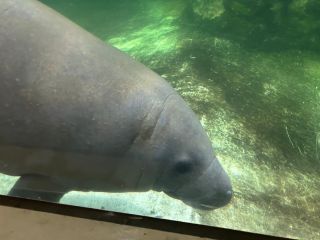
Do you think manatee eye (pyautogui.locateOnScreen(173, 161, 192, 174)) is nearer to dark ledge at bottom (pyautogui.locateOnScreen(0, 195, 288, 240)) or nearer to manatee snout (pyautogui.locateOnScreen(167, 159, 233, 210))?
manatee snout (pyautogui.locateOnScreen(167, 159, 233, 210))

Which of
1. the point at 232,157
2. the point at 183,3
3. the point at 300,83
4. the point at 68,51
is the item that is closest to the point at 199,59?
the point at 300,83

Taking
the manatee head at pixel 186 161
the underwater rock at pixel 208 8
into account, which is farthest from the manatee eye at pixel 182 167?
the underwater rock at pixel 208 8

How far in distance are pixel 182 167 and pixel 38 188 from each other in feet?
3.46

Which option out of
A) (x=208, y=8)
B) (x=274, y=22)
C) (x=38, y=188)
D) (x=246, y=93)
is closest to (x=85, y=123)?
(x=38, y=188)

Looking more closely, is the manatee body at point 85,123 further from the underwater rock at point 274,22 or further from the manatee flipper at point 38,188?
the underwater rock at point 274,22

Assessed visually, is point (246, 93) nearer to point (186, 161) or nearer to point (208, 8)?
point (186, 161)

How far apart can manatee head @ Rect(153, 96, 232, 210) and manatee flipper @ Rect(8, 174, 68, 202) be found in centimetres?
75

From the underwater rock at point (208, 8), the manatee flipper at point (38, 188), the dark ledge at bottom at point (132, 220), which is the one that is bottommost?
the underwater rock at point (208, 8)

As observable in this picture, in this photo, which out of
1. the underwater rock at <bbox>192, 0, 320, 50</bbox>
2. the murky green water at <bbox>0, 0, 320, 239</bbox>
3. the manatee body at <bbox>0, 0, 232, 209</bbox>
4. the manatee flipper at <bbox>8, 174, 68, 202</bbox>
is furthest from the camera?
the underwater rock at <bbox>192, 0, 320, 50</bbox>

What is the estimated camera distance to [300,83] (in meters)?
5.91

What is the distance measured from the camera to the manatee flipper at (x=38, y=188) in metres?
2.21

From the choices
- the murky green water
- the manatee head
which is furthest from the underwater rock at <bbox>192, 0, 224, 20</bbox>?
the manatee head

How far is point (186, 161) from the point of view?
2902mm

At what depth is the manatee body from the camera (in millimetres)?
2625
